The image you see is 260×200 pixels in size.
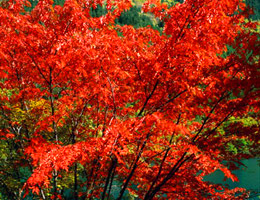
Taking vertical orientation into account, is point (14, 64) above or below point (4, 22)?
below

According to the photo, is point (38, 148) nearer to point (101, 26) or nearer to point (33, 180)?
point (33, 180)

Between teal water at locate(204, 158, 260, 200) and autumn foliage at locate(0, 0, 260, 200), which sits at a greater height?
autumn foliage at locate(0, 0, 260, 200)

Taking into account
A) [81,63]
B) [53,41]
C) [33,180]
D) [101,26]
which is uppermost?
[101,26]

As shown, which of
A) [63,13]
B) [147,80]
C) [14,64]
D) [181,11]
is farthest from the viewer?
[14,64]

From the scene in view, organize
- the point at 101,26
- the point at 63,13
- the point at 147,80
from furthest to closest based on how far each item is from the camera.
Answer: the point at 101,26, the point at 63,13, the point at 147,80

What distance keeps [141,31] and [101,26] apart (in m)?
1.26

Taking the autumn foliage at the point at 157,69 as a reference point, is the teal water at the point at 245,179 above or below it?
below

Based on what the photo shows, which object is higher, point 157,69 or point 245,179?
point 157,69

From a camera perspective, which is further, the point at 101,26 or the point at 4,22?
the point at 101,26

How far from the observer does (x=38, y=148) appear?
5.16 meters

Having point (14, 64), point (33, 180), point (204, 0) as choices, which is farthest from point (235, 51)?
point (14, 64)

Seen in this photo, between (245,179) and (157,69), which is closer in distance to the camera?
(157,69)

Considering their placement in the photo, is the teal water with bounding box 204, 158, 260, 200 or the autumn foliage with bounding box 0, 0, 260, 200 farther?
the teal water with bounding box 204, 158, 260, 200

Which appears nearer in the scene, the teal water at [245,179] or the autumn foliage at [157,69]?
the autumn foliage at [157,69]
